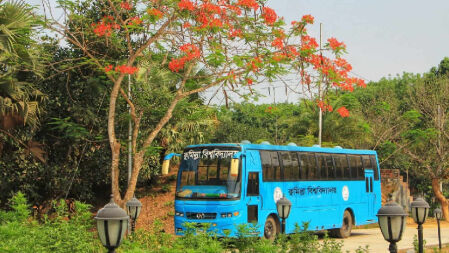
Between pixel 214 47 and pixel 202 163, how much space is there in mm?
3244

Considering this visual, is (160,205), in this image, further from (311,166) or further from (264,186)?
(264,186)

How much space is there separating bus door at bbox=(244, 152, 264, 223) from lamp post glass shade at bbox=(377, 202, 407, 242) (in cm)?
870

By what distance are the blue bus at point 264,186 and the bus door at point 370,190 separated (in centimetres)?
97

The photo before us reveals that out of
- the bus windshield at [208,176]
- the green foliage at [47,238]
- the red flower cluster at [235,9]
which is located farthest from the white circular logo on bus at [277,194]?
the green foliage at [47,238]

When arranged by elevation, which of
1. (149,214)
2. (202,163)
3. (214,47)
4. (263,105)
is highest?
(214,47)

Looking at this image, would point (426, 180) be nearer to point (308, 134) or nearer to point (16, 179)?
point (308, 134)

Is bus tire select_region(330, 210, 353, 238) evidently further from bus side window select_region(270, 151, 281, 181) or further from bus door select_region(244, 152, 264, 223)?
bus door select_region(244, 152, 264, 223)

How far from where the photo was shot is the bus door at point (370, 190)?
79.4 feet

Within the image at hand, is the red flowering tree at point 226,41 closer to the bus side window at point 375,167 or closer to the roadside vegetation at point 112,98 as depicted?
the roadside vegetation at point 112,98

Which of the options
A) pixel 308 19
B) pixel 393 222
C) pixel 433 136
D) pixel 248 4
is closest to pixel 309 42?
pixel 308 19

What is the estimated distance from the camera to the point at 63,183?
23.4 meters

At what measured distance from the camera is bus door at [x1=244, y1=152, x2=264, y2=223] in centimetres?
1739

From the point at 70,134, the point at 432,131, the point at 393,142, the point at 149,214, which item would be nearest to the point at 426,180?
the point at 393,142

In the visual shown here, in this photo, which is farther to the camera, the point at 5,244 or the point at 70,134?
the point at 70,134
